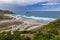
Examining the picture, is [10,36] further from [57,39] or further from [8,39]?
[57,39]

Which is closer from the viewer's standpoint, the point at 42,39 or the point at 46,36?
the point at 42,39

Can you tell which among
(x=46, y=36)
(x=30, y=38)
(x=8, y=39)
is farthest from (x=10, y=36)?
(x=46, y=36)

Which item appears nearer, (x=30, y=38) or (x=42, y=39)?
(x=42, y=39)

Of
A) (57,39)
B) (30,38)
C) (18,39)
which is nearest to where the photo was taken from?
(57,39)

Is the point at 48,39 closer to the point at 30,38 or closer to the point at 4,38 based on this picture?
the point at 30,38

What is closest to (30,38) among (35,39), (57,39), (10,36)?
(35,39)

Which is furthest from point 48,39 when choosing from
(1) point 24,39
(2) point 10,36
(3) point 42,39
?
(2) point 10,36

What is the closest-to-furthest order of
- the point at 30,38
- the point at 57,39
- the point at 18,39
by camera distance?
the point at 57,39 < the point at 18,39 < the point at 30,38

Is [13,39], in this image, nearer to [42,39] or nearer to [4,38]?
[4,38]
